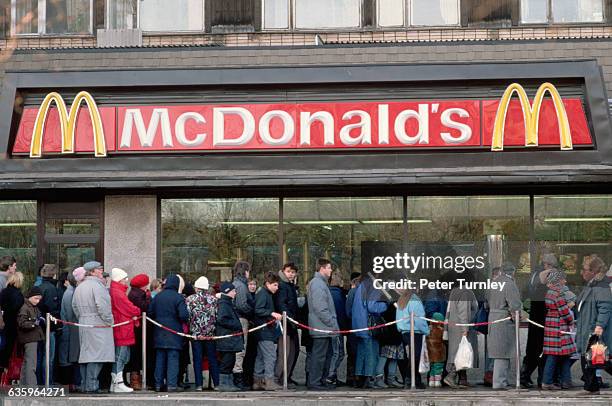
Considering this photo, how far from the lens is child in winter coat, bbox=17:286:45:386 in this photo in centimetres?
1596

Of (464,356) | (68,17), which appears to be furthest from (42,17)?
(464,356)

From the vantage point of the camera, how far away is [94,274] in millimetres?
16281

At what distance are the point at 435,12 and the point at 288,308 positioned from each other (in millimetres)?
6486

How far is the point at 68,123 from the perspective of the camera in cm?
1833

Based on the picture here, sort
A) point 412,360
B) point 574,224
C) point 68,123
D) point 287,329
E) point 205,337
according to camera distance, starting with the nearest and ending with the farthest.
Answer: point 412,360 → point 205,337 → point 287,329 → point 68,123 → point 574,224

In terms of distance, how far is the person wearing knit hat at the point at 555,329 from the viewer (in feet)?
52.5

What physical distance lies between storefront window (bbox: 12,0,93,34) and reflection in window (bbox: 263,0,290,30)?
320 centimetres

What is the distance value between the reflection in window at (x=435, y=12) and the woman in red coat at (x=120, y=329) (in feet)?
23.8

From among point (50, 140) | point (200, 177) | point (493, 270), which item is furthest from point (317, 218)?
point (50, 140)

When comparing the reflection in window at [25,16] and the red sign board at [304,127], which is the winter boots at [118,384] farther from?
the reflection in window at [25,16]

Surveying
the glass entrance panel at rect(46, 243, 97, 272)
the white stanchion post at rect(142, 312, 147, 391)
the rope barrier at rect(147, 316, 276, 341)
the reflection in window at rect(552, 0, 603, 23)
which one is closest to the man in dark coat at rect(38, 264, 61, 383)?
the white stanchion post at rect(142, 312, 147, 391)

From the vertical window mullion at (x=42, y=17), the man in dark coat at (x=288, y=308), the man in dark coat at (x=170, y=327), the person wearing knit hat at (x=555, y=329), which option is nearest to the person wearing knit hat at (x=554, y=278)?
the person wearing knit hat at (x=555, y=329)

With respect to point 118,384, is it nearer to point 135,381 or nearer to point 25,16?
point 135,381

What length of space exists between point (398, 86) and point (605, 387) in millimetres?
5746
